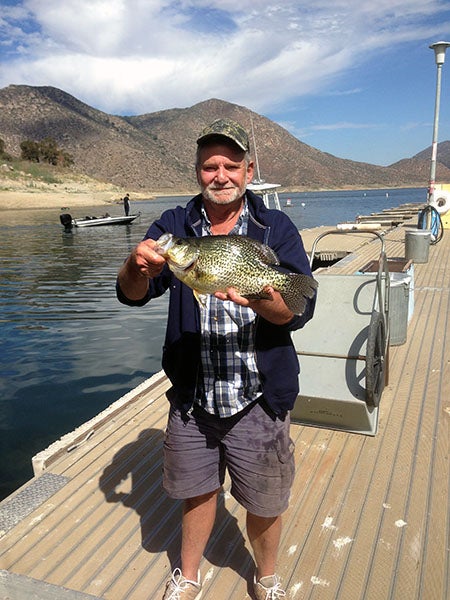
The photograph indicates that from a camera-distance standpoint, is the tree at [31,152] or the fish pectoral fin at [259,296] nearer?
the fish pectoral fin at [259,296]

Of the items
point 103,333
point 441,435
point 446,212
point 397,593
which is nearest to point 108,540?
point 397,593

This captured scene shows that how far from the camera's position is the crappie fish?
2053mm

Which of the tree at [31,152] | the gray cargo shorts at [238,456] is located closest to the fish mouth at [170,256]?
the gray cargo shorts at [238,456]

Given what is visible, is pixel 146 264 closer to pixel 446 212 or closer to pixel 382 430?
pixel 382 430

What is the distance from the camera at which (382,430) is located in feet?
14.2

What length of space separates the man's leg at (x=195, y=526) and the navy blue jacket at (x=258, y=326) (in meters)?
0.55

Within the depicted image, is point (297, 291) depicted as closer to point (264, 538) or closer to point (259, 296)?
point (259, 296)

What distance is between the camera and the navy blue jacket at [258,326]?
7.45 ft

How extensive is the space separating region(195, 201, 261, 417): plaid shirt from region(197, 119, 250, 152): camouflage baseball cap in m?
0.77

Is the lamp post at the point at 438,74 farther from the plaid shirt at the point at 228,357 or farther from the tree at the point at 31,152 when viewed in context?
the tree at the point at 31,152

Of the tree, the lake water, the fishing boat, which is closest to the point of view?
the lake water

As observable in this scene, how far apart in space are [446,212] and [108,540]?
18.3m

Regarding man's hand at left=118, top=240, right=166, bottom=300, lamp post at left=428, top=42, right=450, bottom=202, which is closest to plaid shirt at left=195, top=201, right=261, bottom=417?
man's hand at left=118, top=240, right=166, bottom=300

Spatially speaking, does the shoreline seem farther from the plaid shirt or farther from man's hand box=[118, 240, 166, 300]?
the plaid shirt
